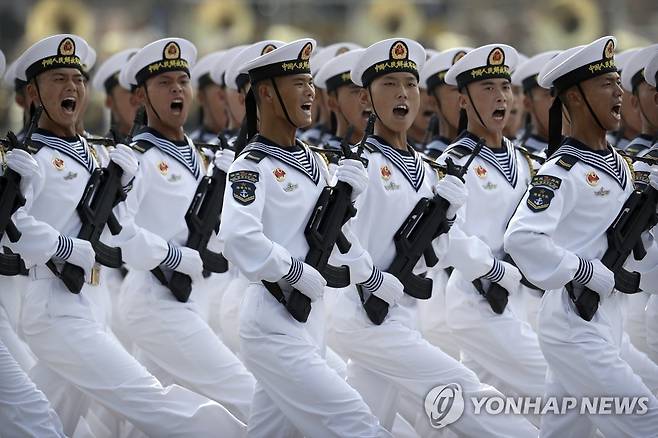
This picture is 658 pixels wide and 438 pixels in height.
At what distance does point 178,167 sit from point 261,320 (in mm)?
2365

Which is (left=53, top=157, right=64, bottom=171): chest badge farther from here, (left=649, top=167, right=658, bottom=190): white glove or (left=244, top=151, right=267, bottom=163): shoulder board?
(left=649, top=167, right=658, bottom=190): white glove

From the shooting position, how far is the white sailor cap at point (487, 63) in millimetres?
10523

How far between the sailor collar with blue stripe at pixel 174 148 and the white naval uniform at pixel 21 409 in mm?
2217

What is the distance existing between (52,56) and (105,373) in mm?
1982

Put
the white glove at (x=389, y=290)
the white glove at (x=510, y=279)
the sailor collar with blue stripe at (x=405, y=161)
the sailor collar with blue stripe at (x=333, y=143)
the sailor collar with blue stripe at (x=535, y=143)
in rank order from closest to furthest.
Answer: the white glove at (x=389, y=290)
the sailor collar with blue stripe at (x=405, y=161)
the white glove at (x=510, y=279)
the sailor collar with blue stripe at (x=333, y=143)
the sailor collar with blue stripe at (x=535, y=143)

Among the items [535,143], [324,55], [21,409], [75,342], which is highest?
[324,55]

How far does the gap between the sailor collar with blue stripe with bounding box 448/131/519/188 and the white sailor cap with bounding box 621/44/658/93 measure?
143cm

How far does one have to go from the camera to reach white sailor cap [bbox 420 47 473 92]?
38.9 feet

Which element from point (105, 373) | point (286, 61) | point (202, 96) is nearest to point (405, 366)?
point (105, 373)

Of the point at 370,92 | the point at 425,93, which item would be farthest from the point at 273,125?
the point at 425,93

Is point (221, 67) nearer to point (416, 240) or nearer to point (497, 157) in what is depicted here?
point (497, 157)

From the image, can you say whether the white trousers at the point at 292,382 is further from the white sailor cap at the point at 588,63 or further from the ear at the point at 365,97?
the white sailor cap at the point at 588,63

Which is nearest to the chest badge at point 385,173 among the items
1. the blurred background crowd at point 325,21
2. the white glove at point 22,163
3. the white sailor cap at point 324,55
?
the white glove at point 22,163

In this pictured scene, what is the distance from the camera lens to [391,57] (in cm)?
948
